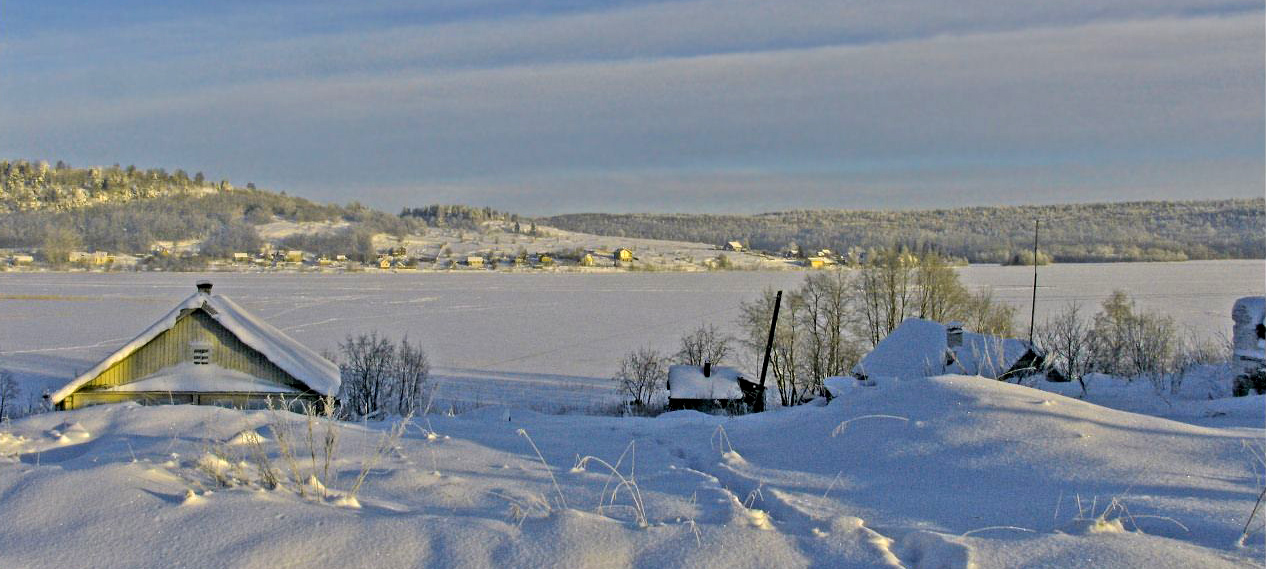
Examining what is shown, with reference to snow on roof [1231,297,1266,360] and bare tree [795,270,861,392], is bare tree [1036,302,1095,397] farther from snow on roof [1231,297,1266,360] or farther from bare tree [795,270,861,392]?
snow on roof [1231,297,1266,360]

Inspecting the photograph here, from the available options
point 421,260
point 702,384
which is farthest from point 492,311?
point 421,260

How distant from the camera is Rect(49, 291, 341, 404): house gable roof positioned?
1846 cm

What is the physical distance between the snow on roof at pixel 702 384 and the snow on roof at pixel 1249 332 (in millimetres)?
14645

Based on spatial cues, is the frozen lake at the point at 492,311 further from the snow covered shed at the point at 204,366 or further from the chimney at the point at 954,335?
the chimney at the point at 954,335

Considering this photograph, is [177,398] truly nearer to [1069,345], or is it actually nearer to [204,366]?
[204,366]

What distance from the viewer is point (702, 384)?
2575 centimetres

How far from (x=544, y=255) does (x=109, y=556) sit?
403 ft

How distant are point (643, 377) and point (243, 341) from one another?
580 inches

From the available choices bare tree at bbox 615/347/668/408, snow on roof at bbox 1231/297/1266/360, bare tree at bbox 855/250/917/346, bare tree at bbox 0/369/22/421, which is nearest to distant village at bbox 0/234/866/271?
bare tree at bbox 855/250/917/346

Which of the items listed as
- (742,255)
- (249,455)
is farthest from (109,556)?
(742,255)

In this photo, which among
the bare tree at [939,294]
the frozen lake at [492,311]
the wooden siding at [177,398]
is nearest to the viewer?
the wooden siding at [177,398]

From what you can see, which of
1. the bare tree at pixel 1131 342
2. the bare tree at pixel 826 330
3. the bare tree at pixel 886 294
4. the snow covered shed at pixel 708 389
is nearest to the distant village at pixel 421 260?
the bare tree at pixel 886 294

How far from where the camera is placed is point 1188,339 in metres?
36.3

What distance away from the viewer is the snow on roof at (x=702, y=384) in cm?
2531
